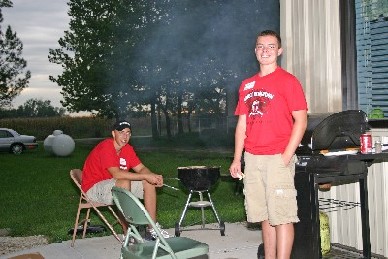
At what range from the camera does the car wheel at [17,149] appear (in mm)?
27016

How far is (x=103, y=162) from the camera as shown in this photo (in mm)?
6016

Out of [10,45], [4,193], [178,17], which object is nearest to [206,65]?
[178,17]

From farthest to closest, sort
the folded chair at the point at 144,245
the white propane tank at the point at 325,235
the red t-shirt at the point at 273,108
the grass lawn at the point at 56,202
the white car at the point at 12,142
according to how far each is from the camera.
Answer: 1. the white car at the point at 12,142
2. the grass lawn at the point at 56,202
3. the white propane tank at the point at 325,235
4. the red t-shirt at the point at 273,108
5. the folded chair at the point at 144,245

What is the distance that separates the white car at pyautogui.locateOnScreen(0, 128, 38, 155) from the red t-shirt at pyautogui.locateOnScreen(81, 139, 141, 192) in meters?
22.3

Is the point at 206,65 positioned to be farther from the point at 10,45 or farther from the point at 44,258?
the point at 10,45

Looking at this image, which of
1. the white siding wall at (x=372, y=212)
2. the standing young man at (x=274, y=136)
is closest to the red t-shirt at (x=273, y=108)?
the standing young man at (x=274, y=136)

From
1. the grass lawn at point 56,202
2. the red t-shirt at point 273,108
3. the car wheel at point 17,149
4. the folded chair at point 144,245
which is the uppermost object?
the red t-shirt at point 273,108

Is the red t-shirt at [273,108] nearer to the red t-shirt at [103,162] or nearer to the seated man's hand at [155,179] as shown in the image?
the seated man's hand at [155,179]

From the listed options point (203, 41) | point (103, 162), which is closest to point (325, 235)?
point (103, 162)

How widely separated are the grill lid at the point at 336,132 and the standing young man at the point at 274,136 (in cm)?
40

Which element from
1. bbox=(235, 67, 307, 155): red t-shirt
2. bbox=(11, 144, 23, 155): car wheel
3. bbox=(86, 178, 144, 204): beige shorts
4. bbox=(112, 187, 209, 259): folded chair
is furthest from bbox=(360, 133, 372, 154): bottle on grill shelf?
bbox=(11, 144, 23, 155): car wheel

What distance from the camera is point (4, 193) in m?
12.0

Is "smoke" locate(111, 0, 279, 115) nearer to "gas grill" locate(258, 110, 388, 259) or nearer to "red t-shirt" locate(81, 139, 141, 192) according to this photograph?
"red t-shirt" locate(81, 139, 141, 192)

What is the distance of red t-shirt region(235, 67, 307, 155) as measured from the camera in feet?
12.3
